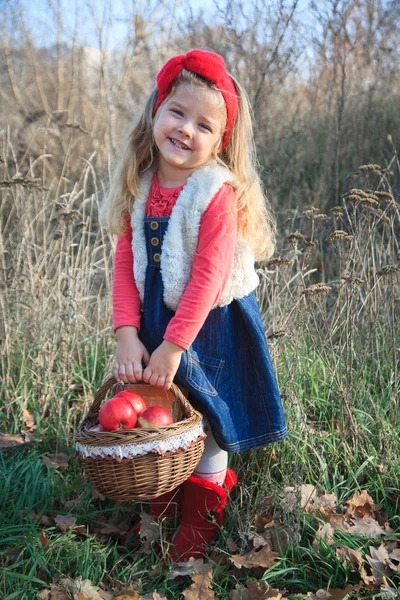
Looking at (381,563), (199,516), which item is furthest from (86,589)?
(381,563)

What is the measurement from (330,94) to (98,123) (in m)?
3.24

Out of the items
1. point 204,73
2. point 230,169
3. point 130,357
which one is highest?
point 204,73

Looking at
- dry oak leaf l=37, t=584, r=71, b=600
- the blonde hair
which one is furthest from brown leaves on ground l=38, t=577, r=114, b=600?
the blonde hair

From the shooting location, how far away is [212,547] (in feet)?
7.66

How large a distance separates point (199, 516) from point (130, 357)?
729 mm

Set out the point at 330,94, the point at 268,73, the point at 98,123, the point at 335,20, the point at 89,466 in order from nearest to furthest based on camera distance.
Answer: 1. the point at 89,466
2. the point at 268,73
3. the point at 335,20
4. the point at 330,94
5. the point at 98,123

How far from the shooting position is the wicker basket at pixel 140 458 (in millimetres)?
1932

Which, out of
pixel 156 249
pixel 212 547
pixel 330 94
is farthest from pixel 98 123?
Answer: pixel 212 547

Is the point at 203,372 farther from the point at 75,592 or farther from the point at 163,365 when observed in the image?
the point at 75,592

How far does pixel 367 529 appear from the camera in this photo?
7.65ft

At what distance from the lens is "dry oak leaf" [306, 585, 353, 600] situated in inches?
80.4

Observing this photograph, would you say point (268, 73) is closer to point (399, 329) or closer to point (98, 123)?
point (399, 329)

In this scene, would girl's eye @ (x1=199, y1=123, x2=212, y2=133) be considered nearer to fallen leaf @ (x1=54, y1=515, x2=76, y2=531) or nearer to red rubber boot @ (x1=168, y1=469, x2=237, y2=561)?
red rubber boot @ (x1=168, y1=469, x2=237, y2=561)

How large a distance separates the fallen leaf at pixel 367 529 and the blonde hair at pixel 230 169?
112 centimetres
